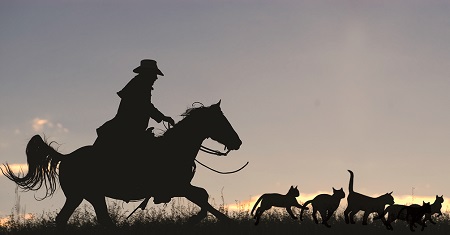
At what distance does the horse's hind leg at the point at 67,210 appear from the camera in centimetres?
1642

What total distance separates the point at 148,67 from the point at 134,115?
1038 millimetres

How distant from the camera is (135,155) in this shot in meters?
16.2

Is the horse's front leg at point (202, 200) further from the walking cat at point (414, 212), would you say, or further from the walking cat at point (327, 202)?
the walking cat at point (414, 212)

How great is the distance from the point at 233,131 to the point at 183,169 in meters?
1.29

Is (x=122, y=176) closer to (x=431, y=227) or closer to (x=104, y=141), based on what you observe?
(x=104, y=141)

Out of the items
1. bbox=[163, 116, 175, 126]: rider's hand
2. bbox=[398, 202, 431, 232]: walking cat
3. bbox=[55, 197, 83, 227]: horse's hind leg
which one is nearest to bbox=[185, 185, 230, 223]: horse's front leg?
bbox=[163, 116, 175, 126]: rider's hand

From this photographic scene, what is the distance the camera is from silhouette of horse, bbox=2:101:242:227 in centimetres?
1598

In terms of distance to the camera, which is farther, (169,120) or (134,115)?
(169,120)

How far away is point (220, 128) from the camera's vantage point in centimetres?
1595

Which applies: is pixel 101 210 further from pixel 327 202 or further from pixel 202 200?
pixel 327 202

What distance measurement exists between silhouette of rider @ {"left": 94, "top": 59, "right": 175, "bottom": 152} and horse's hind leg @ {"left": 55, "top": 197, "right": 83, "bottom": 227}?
3.99 ft

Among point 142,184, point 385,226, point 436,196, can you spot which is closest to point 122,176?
point 142,184

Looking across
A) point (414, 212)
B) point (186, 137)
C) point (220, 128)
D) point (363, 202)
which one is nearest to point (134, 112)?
point (186, 137)

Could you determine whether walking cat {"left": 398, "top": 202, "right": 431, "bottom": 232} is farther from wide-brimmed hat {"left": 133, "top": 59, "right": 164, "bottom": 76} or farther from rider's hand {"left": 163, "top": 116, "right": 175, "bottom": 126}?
wide-brimmed hat {"left": 133, "top": 59, "right": 164, "bottom": 76}
